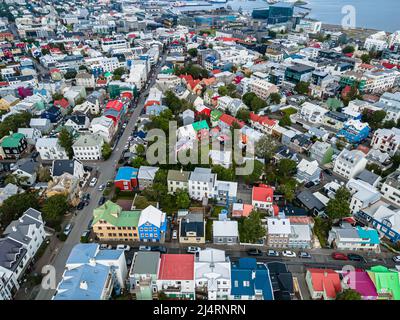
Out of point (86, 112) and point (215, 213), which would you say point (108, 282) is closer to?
point (215, 213)

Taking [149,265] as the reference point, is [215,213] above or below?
below

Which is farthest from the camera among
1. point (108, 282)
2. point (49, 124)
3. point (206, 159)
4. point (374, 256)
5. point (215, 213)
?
point (49, 124)

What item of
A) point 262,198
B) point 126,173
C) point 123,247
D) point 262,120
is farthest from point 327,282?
point 262,120

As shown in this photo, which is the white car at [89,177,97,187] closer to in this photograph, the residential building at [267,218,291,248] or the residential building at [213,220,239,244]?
the residential building at [213,220,239,244]

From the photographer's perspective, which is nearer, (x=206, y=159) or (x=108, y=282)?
(x=108, y=282)

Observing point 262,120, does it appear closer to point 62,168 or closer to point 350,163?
Answer: point 350,163

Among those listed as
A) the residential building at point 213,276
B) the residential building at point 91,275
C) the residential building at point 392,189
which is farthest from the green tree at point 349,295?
the residential building at point 91,275
